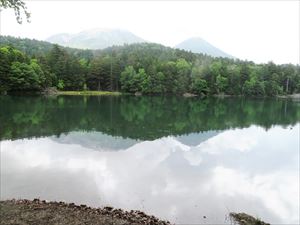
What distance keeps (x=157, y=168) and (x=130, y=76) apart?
88.6m

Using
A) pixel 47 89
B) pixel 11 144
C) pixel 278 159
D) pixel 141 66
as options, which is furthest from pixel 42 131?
pixel 141 66

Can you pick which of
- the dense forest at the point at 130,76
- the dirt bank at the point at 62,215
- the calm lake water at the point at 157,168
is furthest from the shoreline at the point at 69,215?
the dense forest at the point at 130,76

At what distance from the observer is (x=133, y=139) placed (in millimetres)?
29625

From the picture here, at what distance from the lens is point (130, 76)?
10700cm

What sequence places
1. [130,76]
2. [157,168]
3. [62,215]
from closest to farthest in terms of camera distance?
[62,215] → [157,168] → [130,76]

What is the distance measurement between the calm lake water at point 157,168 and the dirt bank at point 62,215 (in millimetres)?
1539

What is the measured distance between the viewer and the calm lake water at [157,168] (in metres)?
14.2

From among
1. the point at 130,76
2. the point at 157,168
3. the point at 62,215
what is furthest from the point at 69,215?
the point at 130,76

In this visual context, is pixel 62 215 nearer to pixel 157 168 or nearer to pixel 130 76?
pixel 157 168

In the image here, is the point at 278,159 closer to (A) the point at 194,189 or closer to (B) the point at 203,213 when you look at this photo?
(A) the point at 194,189

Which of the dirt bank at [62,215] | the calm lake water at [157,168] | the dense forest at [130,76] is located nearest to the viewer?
→ the dirt bank at [62,215]

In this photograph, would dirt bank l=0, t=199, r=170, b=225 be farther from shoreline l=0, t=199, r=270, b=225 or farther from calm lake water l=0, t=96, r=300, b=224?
calm lake water l=0, t=96, r=300, b=224

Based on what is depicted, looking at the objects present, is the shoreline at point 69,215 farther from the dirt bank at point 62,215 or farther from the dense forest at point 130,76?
the dense forest at point 130,76

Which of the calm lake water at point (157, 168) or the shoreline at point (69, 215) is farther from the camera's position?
the calm lake water at point (157, 168)
